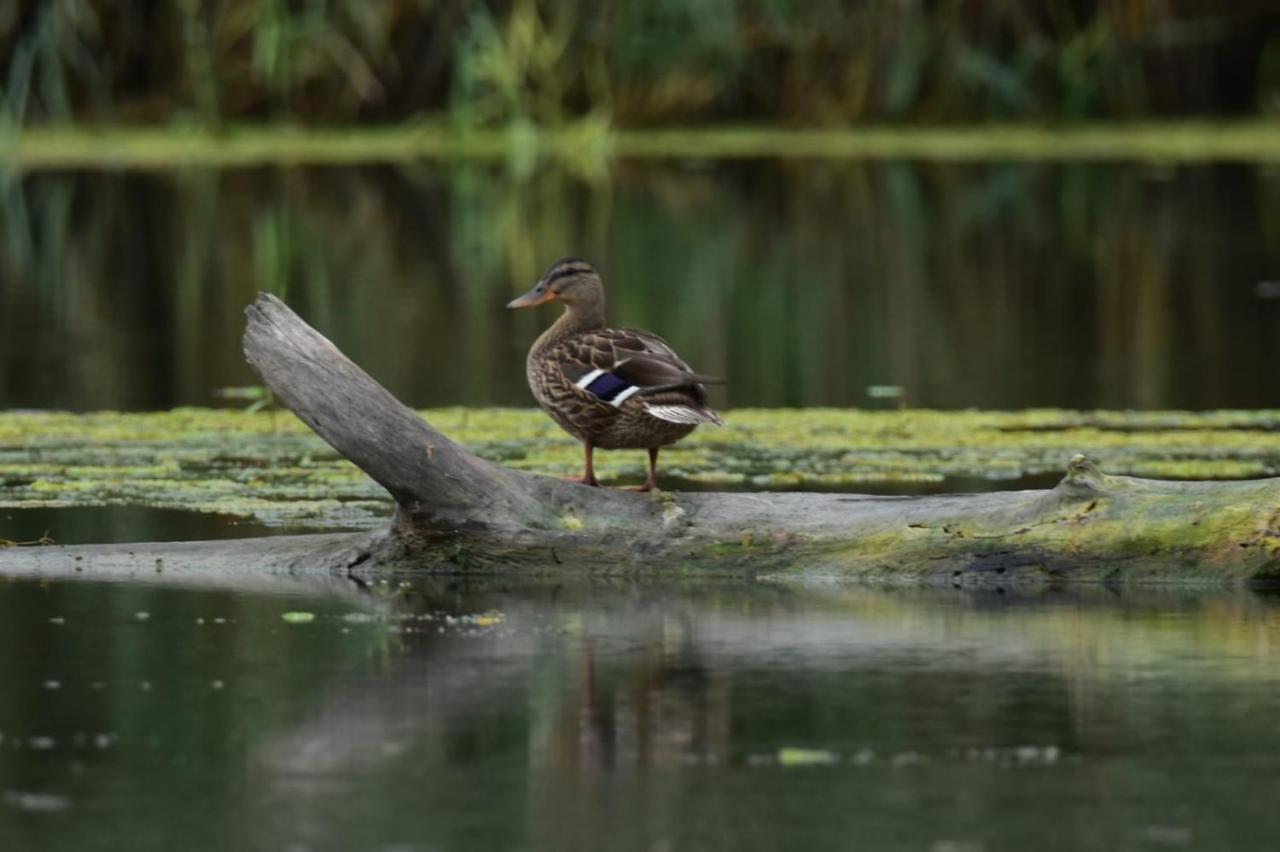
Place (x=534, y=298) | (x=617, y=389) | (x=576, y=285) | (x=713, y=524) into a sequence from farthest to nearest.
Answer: (x=534, y=298), (x=576, y=285), (x=617, y=389), (x=713, y=524)

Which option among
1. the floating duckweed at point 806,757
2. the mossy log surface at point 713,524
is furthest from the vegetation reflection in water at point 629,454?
the floating duckweed at point 806,757

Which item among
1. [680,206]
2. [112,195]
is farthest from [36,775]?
[112,195]

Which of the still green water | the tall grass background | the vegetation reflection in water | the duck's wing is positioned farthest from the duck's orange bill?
the tall grass background

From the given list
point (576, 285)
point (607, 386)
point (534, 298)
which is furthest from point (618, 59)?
point (607, 386)

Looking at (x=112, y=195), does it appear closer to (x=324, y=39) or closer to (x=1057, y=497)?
(x=324, y=39)

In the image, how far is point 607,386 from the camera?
26.1ft

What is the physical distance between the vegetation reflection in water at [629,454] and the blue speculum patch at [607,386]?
1.13 meters

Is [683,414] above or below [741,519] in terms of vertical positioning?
above

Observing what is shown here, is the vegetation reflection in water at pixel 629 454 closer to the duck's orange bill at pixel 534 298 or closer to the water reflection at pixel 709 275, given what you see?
the duck's orange bill at pixel 534 298

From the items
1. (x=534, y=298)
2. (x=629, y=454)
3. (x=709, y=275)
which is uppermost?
(x=709, y=275)

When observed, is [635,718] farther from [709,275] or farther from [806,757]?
[709,275]

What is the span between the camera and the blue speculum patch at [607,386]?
7.95m

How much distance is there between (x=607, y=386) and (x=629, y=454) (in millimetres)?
2750

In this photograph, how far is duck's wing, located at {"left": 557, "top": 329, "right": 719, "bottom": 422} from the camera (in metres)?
7.89
